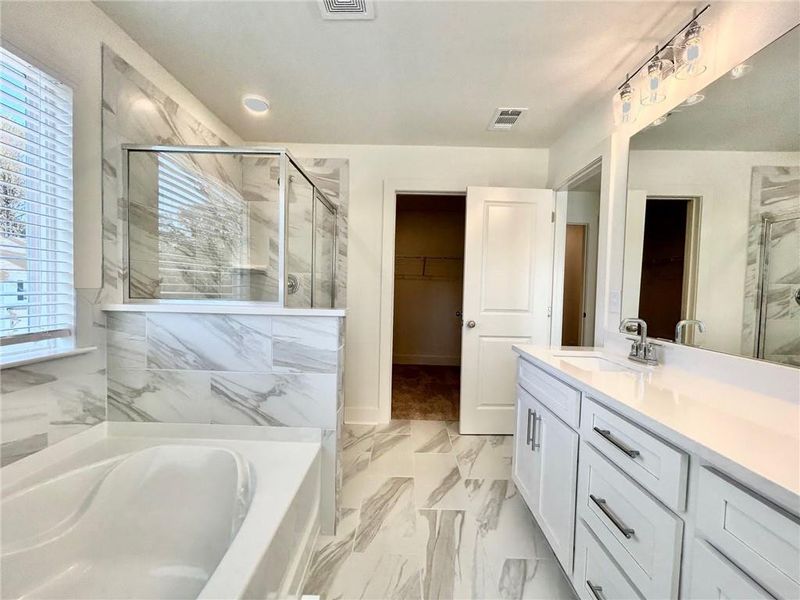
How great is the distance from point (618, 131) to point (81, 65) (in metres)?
2.58

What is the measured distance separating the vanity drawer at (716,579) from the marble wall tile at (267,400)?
1242mm

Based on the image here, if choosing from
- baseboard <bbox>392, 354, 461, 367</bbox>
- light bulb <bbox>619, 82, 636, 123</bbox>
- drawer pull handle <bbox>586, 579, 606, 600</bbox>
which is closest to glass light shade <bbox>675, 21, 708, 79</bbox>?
light bulb <bbox>619, 82, 636, 123</bbox>

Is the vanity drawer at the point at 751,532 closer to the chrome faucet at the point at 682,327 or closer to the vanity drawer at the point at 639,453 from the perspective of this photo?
the vanity drawer at the point at 639,453

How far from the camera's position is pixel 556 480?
128 centimetres

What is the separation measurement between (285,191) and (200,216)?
2.28ft

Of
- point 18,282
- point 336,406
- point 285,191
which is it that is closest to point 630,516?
point 336,406

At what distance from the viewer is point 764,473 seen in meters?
0.57

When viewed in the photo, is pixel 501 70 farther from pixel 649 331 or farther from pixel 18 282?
pixel 18 282

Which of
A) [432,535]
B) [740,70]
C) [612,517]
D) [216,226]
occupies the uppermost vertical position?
[740,70]

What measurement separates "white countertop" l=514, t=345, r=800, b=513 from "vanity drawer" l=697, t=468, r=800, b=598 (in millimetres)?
40

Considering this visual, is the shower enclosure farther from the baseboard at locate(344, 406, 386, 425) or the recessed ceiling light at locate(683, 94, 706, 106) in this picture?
the recessed ceiling light at locate(683, 94, 706, 106)

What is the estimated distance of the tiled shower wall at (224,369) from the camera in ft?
4.74

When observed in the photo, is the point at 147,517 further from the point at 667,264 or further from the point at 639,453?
the point at 667,264

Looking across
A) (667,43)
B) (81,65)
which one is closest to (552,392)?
(667,43)
